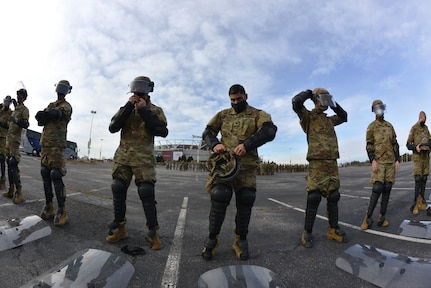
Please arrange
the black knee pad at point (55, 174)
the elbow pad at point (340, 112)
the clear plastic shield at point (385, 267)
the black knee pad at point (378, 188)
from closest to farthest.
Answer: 1. the clear plastic shield at point (385, 267)
2. the elbow pad at point (340, 112)
3. the black knee pad at point (55, 174)
4. the black knee pad at point (378, 188)

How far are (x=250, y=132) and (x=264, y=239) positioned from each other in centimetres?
162

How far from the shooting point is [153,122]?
335 centimetres

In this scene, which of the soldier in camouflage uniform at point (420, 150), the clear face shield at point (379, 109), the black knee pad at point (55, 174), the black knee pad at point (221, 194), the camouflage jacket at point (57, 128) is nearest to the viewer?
the black knee pad at point (221, 194)

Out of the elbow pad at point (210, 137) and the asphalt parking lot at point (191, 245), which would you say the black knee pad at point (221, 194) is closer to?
the elbow pad at point (210, 137)

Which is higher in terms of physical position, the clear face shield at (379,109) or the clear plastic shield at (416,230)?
the clear face shield at (379,109)

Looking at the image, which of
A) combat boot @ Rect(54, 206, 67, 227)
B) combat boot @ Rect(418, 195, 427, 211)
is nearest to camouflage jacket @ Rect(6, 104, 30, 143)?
combat boot @ Rect(54, 206, 67, 227)

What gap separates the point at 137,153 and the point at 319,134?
9.03ft

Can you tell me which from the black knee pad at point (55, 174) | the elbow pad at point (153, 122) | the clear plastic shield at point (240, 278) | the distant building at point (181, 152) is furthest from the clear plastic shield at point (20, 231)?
the distant building at point (181, 152)

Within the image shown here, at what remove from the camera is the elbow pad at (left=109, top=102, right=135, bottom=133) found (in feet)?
11.0

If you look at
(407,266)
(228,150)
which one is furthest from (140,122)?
(407,266)

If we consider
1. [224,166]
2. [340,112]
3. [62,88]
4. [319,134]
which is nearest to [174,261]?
[224,166]

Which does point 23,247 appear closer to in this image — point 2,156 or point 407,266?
point 407,266

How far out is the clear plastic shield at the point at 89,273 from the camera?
83.0 inches

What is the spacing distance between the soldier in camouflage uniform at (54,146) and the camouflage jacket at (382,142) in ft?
18.7
